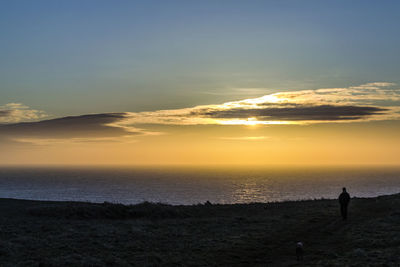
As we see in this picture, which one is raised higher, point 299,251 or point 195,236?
point 299,251

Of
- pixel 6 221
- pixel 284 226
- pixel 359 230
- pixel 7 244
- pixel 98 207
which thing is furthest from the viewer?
pixel 98 207

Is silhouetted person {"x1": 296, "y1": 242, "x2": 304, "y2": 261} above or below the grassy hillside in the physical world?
above

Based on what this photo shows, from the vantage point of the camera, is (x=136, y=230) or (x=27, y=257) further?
(x=136, y=230)

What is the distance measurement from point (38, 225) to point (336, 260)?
18.4 m

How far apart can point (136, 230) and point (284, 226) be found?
30.3 feet

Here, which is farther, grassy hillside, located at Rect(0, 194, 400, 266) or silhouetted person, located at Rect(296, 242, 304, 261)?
grassy hillside, located at Rect(0, 194, 400, 266)

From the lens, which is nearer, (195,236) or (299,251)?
(299,251)

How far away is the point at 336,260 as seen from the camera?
16422mm

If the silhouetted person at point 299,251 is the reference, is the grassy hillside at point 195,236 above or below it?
below

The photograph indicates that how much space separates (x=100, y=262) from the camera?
16.4 metres

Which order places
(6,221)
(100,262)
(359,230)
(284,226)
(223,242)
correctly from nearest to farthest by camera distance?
1. (100,262)
2. (223,242)
3. (359,230)
4. (284,226)
5. (6,221)

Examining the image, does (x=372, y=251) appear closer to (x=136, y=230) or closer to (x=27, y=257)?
(x=136, y=230)

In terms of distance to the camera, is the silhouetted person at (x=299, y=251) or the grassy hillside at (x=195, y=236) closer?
the silhouetted person at (x=299, y=251)

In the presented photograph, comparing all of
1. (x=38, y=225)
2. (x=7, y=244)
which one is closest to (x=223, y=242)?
(x=7, y=244)
